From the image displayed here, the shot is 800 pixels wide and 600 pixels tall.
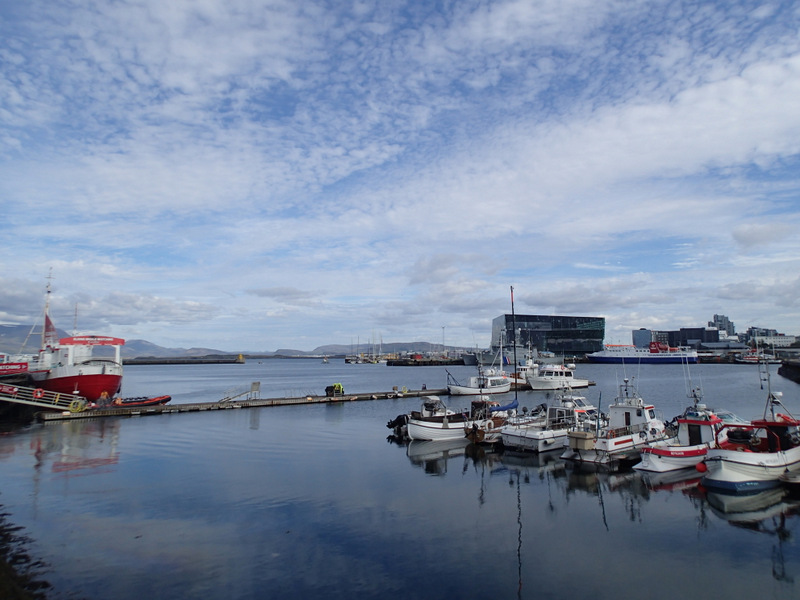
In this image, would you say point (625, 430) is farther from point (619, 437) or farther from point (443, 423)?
point (443, 423)

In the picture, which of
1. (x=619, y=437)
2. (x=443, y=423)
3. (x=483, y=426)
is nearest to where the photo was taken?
(x=619, y=437)

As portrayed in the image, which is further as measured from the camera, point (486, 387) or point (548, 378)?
point (548, 378)

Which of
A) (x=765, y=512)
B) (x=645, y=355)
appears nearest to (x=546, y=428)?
(x=765, y=512)

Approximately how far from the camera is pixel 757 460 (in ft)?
63.8

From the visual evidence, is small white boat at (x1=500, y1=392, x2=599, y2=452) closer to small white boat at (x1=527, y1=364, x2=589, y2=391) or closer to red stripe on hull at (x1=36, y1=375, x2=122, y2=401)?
red stripe on hull at (x1=36, y1=375, x2=122, y2=401)

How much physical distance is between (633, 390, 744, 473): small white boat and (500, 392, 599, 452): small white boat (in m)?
4.28

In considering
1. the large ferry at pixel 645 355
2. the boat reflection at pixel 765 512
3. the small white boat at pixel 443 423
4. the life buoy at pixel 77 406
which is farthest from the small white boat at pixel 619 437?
the large ferry at pixel 645 355

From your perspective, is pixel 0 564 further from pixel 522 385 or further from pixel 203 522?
pixel 522 385

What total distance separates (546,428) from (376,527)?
54.1 feet

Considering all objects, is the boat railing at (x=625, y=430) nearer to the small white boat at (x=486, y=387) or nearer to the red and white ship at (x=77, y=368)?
the small white boat at (x=486, y=387)

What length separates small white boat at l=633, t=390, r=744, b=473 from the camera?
22906 mm

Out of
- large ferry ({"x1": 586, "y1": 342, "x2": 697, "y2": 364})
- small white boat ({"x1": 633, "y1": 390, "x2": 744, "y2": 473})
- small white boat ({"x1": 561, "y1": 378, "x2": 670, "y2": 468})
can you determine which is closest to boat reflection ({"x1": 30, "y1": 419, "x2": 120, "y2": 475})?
small white boat ({"x1": 561, "y1": 378, "x2": 670, "y2": 468})

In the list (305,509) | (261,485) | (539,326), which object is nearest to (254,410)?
(261,485)

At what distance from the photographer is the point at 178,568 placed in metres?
12.6
